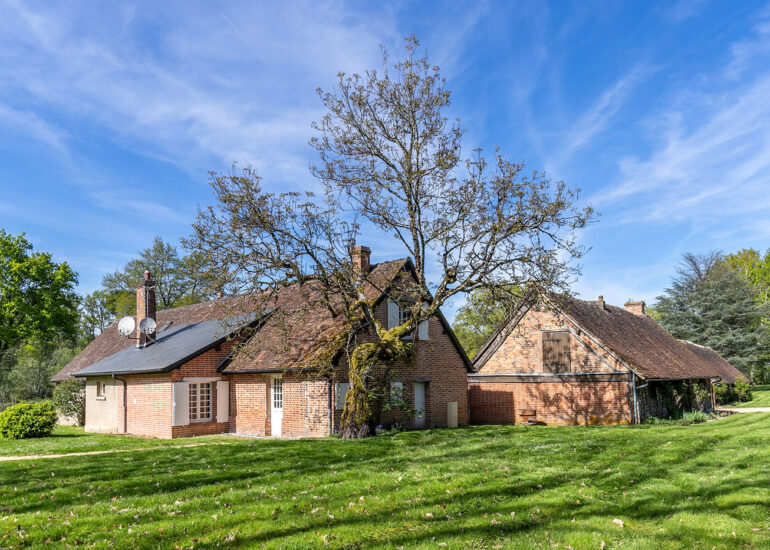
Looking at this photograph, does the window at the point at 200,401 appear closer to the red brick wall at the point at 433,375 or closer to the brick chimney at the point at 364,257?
the red brick wall at the point at 433,375

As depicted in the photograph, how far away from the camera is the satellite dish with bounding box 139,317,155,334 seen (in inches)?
983

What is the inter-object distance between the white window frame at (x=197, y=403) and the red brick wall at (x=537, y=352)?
11913 millimetres

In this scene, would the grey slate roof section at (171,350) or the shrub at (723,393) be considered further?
the shrub at (723,393)

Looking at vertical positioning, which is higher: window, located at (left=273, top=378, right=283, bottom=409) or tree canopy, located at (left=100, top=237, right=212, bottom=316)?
tree canopy, located at (left=100, top=237, right=212, bottom=316)

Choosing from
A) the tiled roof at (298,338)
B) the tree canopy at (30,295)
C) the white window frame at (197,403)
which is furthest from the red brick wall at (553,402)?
the tree canopy at (30,295)

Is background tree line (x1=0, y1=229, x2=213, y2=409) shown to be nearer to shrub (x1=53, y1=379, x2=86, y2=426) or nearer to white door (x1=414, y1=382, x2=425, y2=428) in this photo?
shrub (x1=53, y1=379, x2=86, y2=426)

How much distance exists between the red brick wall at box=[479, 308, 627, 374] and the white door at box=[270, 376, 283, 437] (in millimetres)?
9662

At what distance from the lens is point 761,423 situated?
2216 centimetres

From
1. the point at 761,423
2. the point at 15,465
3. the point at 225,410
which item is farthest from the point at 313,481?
the point at 761,423

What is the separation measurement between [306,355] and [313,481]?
9631 millimetres

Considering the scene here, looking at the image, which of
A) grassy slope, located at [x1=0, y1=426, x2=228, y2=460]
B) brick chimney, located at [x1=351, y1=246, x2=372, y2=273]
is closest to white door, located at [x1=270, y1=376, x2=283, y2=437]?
grassy slope, located at [x1=0, y1=426, x2=228, y2=460]

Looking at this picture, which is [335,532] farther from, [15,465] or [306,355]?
[306,355]

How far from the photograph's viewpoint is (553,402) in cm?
2491

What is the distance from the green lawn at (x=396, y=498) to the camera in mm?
6977
